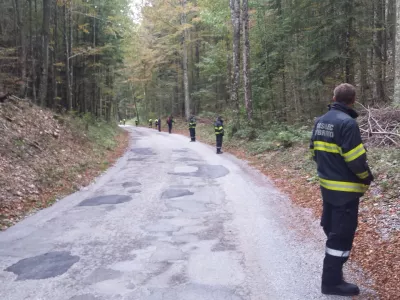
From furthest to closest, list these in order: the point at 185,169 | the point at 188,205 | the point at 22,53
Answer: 1. the point at 22,53
2. the point at 185,169
3. the point at 188,205

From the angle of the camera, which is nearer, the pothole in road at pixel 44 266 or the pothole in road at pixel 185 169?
the pothole in road at pixel 44 266

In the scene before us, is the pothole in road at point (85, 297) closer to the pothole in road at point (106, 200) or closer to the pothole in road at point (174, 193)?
the pothole in road at point (106, 200)

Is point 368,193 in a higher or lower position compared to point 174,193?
higher

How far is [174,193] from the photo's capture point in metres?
8.77

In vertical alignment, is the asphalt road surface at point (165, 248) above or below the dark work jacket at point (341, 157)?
below

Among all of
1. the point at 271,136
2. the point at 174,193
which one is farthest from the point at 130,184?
the point at 271,136

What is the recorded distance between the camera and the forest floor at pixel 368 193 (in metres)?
4.33

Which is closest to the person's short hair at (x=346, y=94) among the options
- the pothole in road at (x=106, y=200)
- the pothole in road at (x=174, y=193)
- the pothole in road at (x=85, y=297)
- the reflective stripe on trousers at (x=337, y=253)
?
the reflective stripe on trousers at (x=337, y=253)

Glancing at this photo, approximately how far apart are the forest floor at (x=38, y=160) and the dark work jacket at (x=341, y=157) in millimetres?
5797

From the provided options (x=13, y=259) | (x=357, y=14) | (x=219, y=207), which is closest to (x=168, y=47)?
(x=357, y=14)

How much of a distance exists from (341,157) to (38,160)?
30.2 ft

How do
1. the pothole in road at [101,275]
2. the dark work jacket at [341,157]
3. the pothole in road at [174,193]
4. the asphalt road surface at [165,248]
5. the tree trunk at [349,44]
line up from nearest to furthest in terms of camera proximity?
the dark work jacket at [341,157]
the asphalt road surface at [165,248]
the pothole in road at [101,275]
the pothole in road at [174,193]
the tree trunk at [349,44]

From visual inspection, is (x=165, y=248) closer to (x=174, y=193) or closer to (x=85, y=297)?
(x=85, y=297)

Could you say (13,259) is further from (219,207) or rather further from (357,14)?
(357,14)
